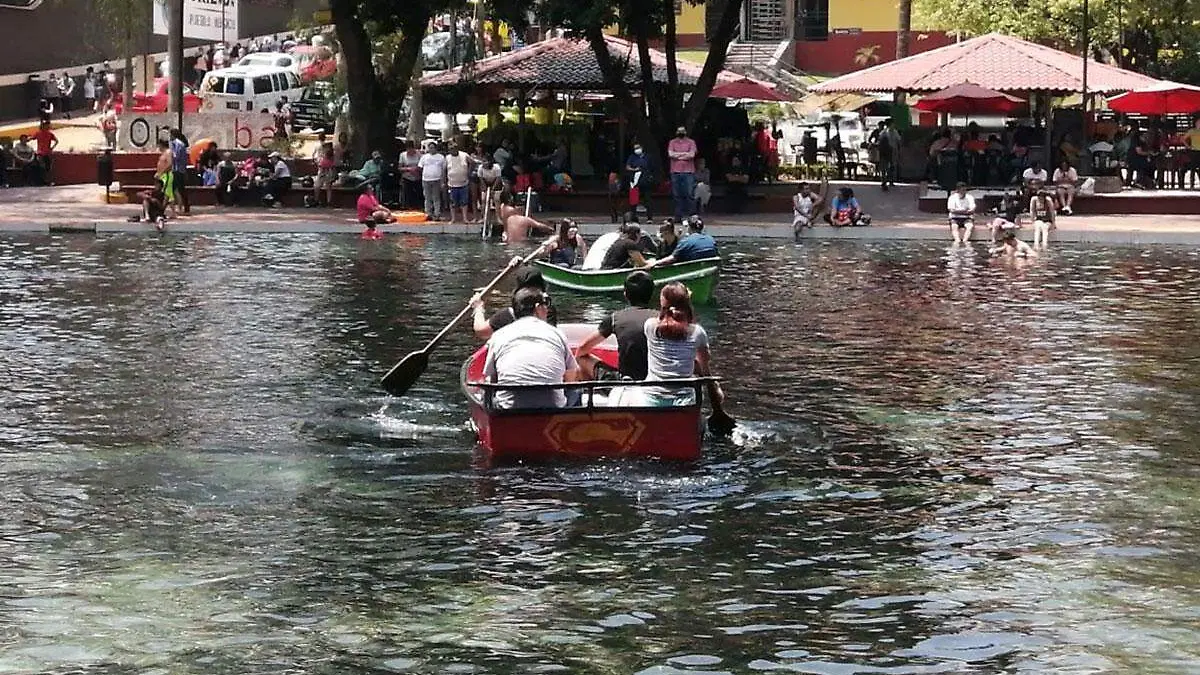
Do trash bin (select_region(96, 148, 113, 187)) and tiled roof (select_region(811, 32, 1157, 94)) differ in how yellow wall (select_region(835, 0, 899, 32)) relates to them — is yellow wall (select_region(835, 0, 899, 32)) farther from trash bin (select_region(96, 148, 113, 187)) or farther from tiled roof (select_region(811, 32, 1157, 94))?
trash bin (select_region(96, 148, 113, 187))

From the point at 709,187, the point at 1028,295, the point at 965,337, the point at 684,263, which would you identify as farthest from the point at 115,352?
the point at 709,187

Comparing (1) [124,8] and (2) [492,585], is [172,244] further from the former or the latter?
(2) [492,585]

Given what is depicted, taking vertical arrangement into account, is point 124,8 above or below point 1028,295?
above

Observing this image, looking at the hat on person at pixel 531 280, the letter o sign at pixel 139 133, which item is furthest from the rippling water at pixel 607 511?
the letter o sign at pixel 139 133

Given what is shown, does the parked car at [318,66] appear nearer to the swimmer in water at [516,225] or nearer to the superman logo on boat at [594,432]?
the swimmer in water at [516,225]

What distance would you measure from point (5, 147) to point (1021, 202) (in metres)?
24.0

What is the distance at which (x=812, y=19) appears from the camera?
8338 cm

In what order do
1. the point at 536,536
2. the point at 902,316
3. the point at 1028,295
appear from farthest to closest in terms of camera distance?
the point at 1028,295 → the point at 902,316 → the point at 536,536

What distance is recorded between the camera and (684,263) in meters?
26.4

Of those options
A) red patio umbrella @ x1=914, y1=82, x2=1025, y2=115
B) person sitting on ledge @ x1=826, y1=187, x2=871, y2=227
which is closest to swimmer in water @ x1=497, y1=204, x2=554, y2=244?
person sitting on ledge @ x1=826, y1=187, x2=871, y2=227

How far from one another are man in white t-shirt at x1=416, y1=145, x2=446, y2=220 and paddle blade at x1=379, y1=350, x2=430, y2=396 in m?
20.7

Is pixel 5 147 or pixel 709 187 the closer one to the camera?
pixel 709 187

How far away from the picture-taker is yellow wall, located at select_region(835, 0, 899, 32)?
83.2 metres

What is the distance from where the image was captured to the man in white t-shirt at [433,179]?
129ft
